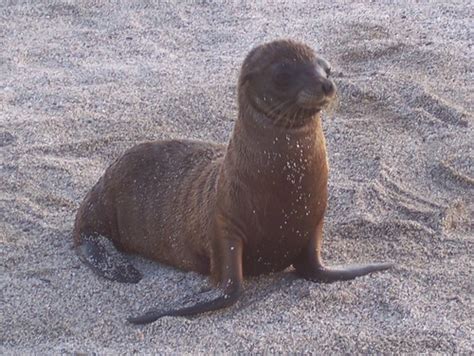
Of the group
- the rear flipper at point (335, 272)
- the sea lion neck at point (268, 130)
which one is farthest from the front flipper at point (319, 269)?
the sea lion neck at point (268, 130)

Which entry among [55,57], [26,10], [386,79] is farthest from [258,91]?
[26,10]

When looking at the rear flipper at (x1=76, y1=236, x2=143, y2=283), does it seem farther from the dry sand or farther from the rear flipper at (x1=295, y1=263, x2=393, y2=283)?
the rear flipper at (x1=295, y1=263, x2=393, y2=283)

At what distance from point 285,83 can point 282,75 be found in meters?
0.04

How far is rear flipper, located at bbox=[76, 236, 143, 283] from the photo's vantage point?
469 centimetres

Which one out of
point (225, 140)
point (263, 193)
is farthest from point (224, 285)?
point (225, 140)

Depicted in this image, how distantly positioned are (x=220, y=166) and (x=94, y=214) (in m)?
0.81

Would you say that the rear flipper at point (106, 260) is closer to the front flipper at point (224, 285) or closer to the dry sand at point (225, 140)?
the dry sand at point (225, 140)

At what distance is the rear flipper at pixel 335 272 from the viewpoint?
4430 millimetres

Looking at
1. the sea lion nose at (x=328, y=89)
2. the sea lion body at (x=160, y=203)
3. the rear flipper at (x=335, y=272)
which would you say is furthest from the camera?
the sea lion body at (x=160, y=203)

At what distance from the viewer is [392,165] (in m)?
5.59

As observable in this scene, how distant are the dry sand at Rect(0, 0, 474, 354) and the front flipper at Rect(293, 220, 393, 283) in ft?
0.18

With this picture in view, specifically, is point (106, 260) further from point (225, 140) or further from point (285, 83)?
point (225, 140)

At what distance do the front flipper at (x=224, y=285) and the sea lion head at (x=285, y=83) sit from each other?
534mm

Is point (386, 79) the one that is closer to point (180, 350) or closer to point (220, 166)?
point (220, 166)
